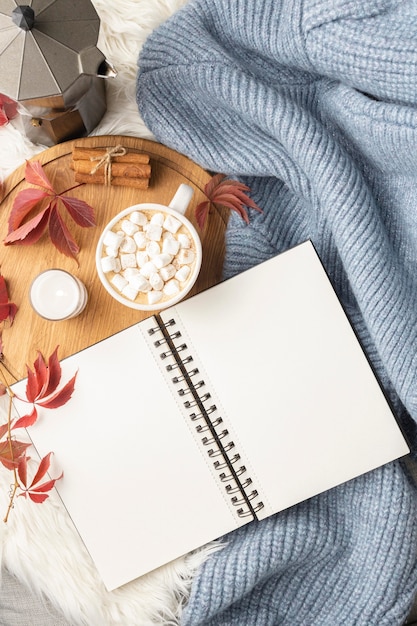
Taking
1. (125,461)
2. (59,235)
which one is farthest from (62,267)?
(125,461)

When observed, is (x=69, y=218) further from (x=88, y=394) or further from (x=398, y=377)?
(x=398, y=377)

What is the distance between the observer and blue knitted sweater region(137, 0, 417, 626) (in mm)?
737

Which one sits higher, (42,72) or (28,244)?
(42,72)

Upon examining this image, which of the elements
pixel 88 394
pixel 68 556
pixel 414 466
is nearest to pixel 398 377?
pixel 414 466

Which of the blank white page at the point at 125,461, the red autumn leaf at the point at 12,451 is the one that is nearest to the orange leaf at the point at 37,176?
the blank white page at the point at 125,461

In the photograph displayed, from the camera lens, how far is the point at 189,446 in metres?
0.77

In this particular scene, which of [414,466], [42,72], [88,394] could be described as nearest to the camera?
[42,72]

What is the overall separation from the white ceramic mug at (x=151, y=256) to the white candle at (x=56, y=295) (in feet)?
0.21

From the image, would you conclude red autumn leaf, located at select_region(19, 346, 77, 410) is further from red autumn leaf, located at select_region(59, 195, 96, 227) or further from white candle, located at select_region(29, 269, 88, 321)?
red autumn leaf, located at select_region(59, 195, 96, 227)

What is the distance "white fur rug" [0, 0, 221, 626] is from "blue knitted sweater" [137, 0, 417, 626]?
0.09 feet

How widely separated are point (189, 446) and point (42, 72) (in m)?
0.46

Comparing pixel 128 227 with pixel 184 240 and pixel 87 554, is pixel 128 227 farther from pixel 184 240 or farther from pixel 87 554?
pixel 87 554

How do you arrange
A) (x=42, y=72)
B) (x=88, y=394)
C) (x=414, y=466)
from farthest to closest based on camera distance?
(x=414, y=466) < (x=88, y=394) < (x=42, y=72)

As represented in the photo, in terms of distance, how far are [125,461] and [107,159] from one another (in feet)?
1.22
